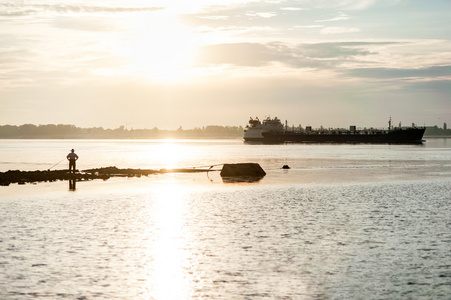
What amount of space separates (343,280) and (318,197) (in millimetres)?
22070

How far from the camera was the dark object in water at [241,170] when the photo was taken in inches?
2197

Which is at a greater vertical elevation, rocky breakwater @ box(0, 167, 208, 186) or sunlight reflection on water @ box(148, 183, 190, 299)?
rocky breakwater @ box(0, 167, 208, 186)

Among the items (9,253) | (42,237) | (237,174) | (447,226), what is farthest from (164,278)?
(237,174)

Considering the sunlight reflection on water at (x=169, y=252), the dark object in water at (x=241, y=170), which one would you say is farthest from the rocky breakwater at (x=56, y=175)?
the sunlight reflection on water at (x=169, y=252)

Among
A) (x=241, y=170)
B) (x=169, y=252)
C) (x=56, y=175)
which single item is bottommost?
(x=169, y=252)

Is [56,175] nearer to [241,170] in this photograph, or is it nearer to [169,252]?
[241,170]

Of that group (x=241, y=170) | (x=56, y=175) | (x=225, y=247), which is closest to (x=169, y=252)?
(x=225, y=247)

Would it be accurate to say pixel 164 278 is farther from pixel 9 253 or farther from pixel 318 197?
pixel 318 197

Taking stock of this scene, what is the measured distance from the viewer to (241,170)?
56.7 meters

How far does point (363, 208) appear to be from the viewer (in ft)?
99.3

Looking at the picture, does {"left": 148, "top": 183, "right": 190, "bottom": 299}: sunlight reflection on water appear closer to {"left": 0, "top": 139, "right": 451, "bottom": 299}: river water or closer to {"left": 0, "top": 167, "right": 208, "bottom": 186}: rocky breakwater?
{"left": 0, "top": 139, "right": 451, "bottom": 299}: river water

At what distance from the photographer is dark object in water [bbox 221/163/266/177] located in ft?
183

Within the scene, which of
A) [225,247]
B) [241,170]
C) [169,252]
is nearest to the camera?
[169,252]

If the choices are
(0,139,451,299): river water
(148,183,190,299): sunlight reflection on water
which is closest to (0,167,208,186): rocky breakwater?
(0,139,451,299): river water
